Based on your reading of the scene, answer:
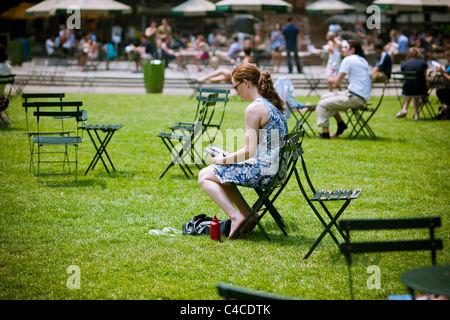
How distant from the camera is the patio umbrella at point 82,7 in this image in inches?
930

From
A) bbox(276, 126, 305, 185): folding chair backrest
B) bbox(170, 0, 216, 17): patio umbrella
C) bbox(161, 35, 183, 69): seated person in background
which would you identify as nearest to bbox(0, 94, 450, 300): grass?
bbox(276, 126, 305, 185): folding chair backrest

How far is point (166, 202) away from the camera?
7.02 m

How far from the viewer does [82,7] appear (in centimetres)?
2369

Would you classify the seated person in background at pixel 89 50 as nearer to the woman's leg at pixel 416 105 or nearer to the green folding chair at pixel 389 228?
the woman's leg at pixel 416 105

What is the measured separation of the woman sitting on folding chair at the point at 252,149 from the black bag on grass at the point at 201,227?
0.54 feet

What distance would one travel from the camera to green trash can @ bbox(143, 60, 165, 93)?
20.0 m

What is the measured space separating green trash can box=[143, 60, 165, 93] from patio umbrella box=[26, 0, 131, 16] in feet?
17.8

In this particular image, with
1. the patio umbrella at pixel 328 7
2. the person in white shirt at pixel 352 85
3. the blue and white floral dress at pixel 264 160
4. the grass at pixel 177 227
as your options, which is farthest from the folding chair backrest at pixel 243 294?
the patio umbrella at pixel 328 7

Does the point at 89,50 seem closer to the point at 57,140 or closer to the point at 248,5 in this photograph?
the point at 248,5

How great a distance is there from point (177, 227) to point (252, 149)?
4.11 feet

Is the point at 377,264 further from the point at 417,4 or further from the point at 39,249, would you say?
the point at 417,4

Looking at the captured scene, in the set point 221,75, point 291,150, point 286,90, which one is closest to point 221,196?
point 291,150

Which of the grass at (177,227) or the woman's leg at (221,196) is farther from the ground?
the woman's leg at (221,196)
